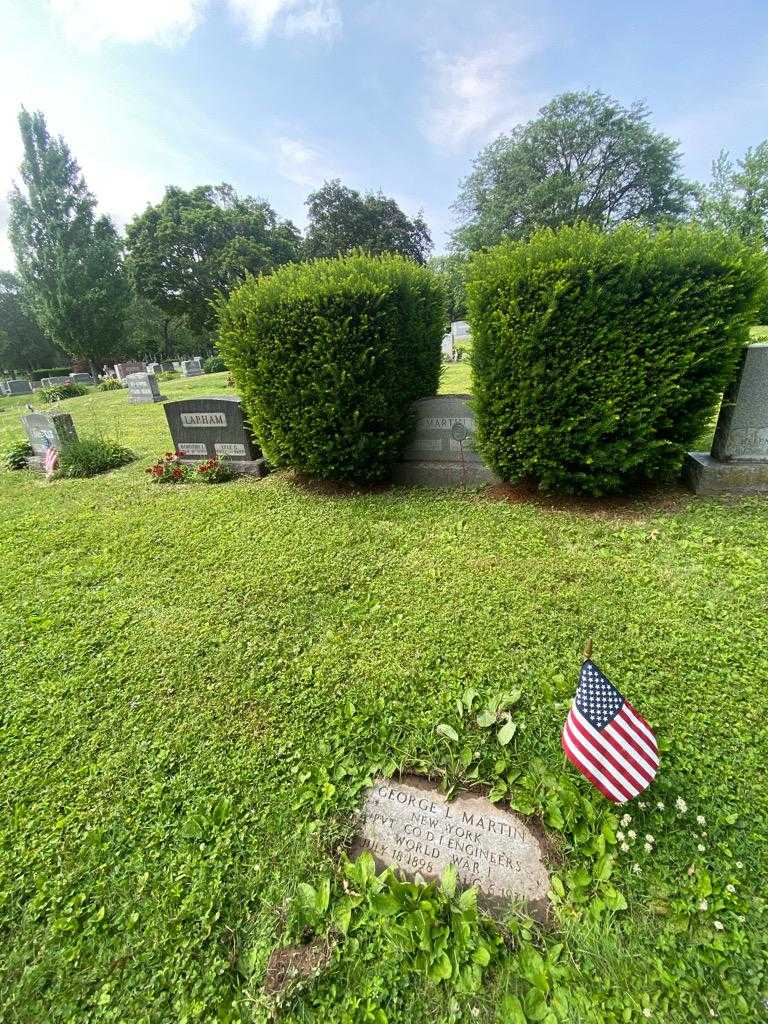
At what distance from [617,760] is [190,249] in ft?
121

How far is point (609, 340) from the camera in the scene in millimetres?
3389

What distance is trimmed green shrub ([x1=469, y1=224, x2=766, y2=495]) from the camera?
321cm

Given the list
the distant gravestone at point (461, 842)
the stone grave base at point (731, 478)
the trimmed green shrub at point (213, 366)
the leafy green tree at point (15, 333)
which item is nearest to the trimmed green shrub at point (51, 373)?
the leafy green tree at point (15, 333)

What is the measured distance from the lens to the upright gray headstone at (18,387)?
92.3ft

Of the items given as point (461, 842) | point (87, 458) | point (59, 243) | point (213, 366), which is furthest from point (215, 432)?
point (59, 243)

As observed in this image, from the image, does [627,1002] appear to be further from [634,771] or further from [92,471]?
[92,471]

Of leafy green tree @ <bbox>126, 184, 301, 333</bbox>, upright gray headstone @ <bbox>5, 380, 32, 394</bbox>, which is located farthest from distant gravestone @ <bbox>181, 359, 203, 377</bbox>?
upright gray headstone @ <bbox>5, 380, 32, 394</bbox>

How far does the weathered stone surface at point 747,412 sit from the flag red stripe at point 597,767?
340 cm

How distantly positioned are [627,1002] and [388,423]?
13.4ft

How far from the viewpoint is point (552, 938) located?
1.30 m

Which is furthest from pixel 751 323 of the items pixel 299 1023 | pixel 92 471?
pixel 92 471

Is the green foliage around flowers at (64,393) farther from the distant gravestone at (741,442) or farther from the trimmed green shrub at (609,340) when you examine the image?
the distant gravestone at (741,442)

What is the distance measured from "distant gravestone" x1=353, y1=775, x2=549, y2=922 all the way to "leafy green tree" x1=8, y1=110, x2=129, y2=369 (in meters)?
29.9

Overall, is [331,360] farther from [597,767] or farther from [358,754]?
[597,767]
